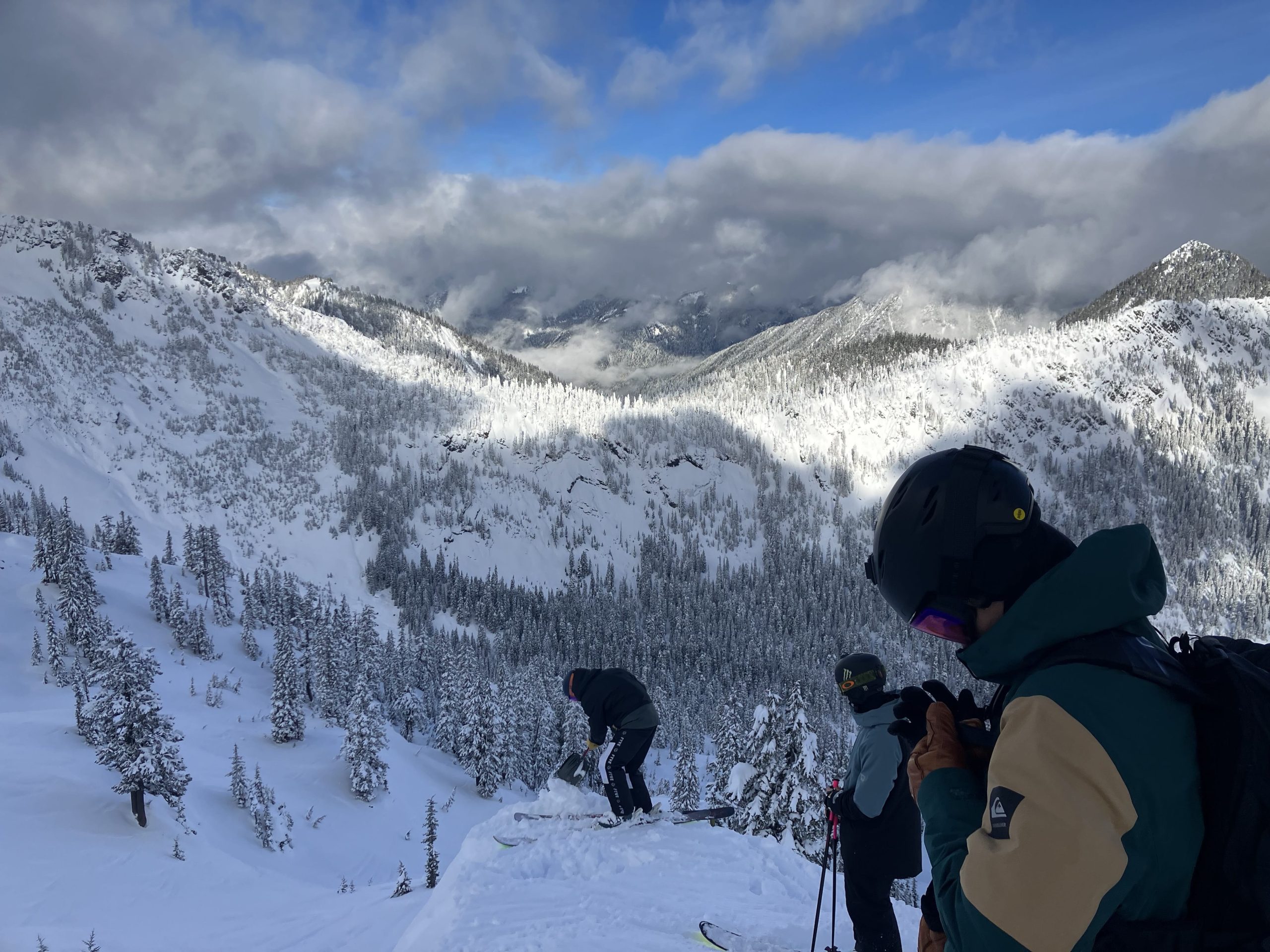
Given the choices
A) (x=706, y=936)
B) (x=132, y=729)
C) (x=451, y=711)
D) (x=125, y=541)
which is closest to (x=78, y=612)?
(x=451, y=711)

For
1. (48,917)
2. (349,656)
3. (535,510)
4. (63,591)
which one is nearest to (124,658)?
(48,917)

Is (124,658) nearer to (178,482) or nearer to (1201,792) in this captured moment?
(1201,792)

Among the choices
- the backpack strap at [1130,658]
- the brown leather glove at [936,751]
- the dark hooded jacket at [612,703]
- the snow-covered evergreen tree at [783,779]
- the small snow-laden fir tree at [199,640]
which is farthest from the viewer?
the small snow-laden fir tree at [199,640]

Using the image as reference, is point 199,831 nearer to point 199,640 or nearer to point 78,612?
point 78,612

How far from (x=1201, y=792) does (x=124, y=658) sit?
36.4 m

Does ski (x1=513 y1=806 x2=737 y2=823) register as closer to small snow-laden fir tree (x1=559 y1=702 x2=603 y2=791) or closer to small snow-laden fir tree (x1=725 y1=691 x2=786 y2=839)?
small snow-laden fir tree (x1=725 y1=691 x2=786 y2=839)

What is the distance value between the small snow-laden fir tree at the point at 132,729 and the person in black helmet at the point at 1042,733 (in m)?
34.4

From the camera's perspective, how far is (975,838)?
217 cm

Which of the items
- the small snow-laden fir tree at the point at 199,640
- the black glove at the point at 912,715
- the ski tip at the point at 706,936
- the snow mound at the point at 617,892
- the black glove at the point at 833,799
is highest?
the black glove at the point at 912,715

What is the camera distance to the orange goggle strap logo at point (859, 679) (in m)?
7.17

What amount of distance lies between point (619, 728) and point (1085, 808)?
1070 centimetres

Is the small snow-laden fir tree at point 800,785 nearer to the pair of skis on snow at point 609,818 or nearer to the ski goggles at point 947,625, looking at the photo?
the pair of skis on snow at point 609,818

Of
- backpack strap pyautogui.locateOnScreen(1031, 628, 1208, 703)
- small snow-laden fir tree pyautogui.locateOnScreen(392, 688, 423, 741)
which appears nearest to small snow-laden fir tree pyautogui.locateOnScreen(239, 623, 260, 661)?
small snow-laden fir tree pyautogui.locateOnScreen(392, 688, 423, 741)

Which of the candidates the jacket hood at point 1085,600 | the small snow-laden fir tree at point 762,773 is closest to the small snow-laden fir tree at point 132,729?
the small snow-laden fir tree at point 762,773
